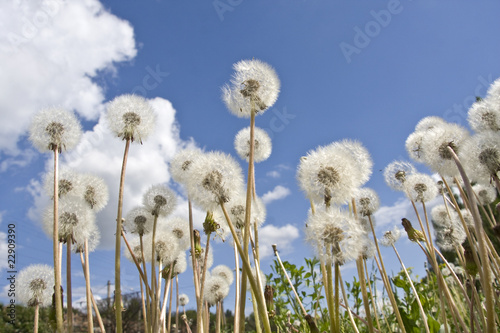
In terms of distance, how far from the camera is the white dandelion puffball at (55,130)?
2.72 m

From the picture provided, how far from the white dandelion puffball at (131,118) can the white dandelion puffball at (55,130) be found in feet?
1.09

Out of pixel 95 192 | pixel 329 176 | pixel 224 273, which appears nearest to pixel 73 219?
pixel 95 192

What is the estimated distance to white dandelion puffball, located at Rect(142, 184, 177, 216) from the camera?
324 cm

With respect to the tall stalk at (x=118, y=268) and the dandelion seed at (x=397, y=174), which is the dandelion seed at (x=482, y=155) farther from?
the tall stalk at (x=118, y=268)

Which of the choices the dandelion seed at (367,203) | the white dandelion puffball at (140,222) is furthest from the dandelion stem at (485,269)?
the white dandelion puffball at (140,222)

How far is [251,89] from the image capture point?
2424 mm

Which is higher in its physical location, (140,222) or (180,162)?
(180,162)

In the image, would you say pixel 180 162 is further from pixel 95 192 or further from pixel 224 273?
pixel 224 273

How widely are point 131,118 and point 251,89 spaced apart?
3.49ft

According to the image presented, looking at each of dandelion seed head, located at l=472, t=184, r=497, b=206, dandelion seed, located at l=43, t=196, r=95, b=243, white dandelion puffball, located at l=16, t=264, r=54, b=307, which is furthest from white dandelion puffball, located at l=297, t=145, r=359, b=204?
dandelion seed head, located at l=472, t=184, r=497, b=206

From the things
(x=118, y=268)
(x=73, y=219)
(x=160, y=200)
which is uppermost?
(x=160, y=200)

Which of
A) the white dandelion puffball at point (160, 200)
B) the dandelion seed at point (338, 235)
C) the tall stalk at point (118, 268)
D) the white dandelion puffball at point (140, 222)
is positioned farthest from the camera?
the white dandelion puffball at point (140, 222)

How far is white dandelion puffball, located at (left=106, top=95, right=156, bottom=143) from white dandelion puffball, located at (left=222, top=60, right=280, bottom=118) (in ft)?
2.47

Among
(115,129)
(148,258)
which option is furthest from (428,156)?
(148,258)
